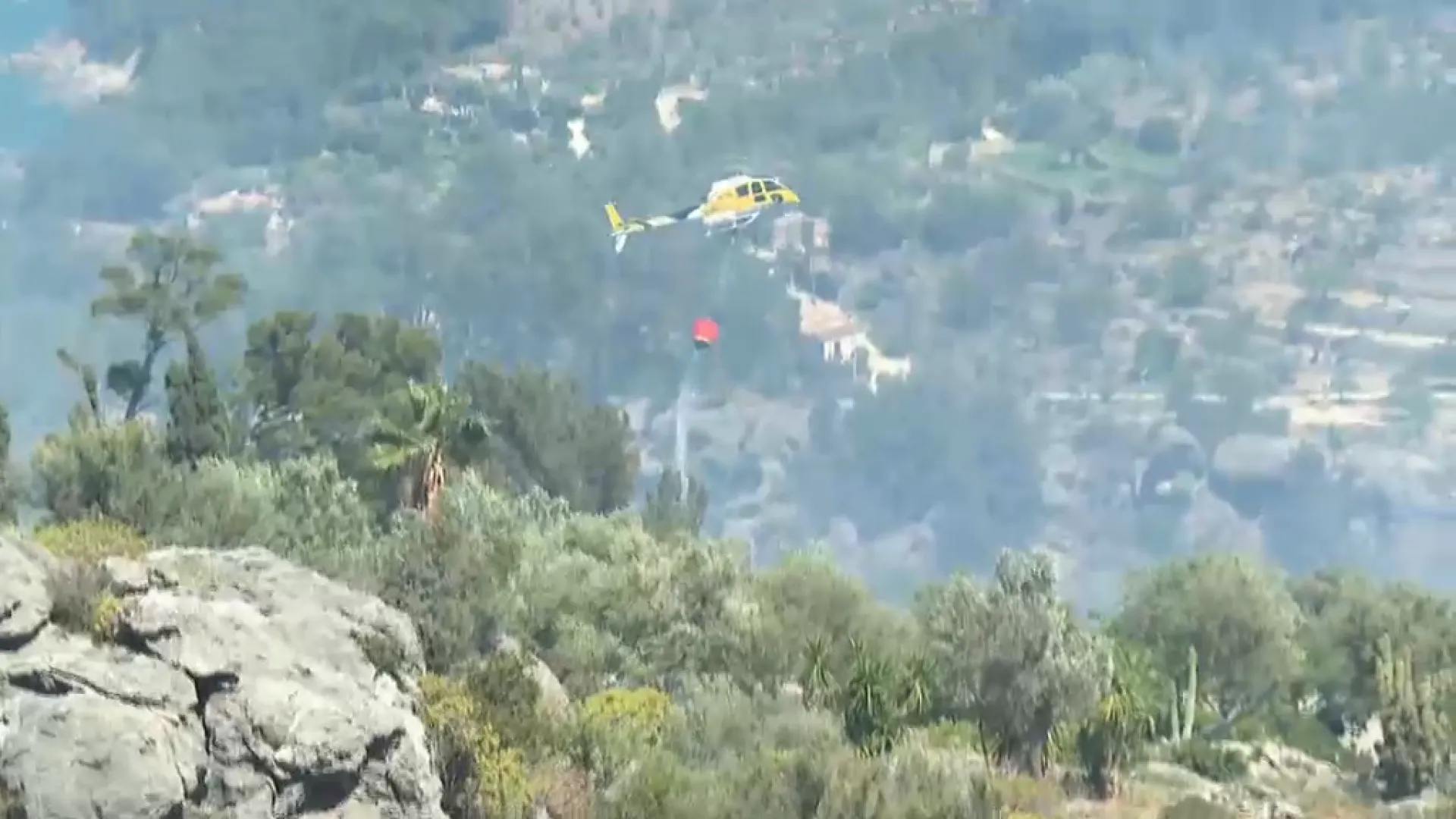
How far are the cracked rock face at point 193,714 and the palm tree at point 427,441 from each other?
66.4 feet

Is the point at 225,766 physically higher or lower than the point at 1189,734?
higher

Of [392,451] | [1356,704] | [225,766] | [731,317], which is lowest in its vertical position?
[1356,704]

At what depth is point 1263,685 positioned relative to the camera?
63875mm

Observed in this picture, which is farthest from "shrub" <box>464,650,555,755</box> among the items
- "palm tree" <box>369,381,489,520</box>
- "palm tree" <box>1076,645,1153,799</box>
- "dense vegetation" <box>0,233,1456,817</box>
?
"palm tree" <box>369,381,489,520</box>

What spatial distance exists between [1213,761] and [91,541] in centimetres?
2673

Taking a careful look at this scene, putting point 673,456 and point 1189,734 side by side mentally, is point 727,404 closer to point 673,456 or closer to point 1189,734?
point 673,456

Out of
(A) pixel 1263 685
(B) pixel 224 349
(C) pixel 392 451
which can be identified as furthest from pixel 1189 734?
(B) pixel 224 349

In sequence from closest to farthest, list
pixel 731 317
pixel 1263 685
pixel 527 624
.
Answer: pixel 527 624 < pixel 1263 685 < pixel 731 317

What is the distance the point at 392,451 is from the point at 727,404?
14043cm

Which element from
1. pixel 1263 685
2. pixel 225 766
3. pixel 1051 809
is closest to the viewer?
pixel 225 766

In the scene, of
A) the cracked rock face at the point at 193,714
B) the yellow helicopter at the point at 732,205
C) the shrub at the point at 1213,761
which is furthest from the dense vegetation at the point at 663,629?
the yellow helicopter at the point at 732,205

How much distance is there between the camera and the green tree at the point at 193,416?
5703cm

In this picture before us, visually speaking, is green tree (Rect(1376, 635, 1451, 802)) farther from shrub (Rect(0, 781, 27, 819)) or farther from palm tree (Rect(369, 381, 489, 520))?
shrub (Rect(0, 781, 27, 819))

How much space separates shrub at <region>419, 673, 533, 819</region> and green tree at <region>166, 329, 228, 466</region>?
28.8 meters
